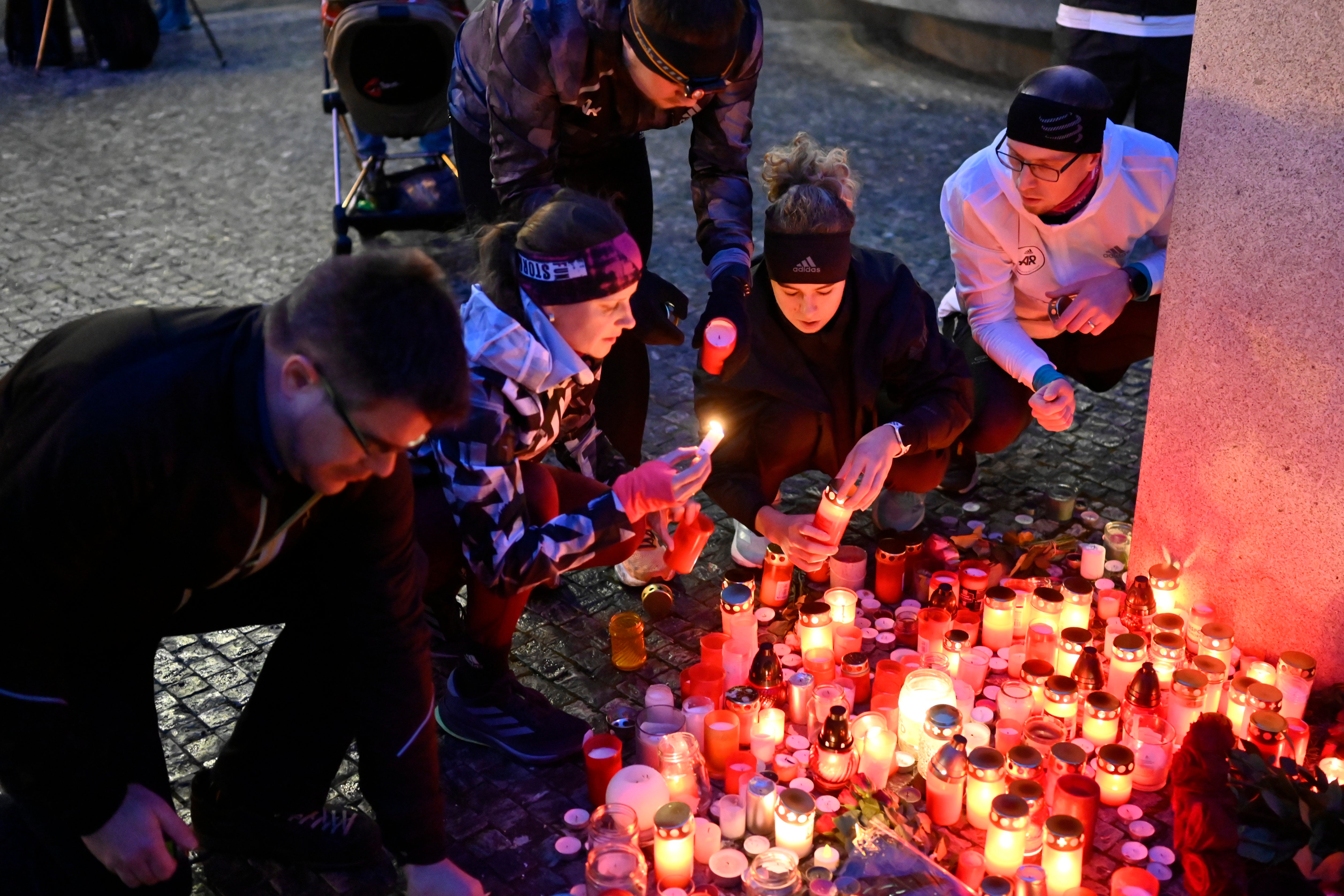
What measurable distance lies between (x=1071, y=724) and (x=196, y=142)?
704 cm

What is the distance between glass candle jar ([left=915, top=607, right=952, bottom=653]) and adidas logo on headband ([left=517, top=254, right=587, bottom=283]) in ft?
4.21

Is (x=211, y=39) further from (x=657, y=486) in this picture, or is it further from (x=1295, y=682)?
(x=1295, y=682)

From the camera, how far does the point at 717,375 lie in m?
3.45

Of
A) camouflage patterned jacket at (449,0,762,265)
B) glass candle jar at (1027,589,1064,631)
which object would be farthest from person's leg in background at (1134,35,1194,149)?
glass candle jar at (1027,589,1064,631)

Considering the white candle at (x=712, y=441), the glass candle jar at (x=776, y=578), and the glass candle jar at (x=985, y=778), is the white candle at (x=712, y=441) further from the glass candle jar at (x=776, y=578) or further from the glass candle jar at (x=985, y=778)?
the glass candle jar at (x=985, y=778)

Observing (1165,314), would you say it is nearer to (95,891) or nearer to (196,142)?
(95,891)

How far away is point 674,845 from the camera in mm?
Result: 2535

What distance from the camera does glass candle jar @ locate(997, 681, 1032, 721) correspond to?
2920mm

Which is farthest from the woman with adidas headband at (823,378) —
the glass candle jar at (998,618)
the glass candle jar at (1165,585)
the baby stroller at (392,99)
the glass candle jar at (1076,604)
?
the baby stroller at (392,99)

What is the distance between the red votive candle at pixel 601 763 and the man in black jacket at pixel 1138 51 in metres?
3.30

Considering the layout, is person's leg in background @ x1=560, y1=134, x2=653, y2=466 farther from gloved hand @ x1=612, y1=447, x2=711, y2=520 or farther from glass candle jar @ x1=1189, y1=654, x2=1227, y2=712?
glass candle jar @ x1=1189, y1=654, x2=1227, y2=712

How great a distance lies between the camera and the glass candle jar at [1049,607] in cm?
324

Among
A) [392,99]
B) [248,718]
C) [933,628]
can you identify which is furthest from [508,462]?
[392,99]

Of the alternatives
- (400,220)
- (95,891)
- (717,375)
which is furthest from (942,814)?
(400,220)
